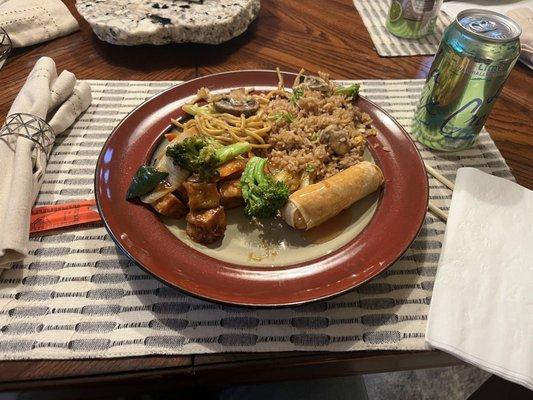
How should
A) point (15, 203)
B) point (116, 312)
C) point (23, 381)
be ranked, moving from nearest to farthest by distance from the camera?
point (23, 381), point (116, 312), point (15, 203)

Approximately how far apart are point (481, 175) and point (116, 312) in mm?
1380

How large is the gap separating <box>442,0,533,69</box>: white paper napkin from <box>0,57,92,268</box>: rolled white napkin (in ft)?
7.41

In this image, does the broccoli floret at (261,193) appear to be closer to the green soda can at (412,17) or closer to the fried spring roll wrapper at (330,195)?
the fried spring roll wrapper at (330,195)

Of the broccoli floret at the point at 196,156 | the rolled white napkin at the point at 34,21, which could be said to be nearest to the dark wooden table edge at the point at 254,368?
the broccoli floret at the point at 196,156

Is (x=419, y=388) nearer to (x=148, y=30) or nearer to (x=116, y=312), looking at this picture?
(x=116, y=312)

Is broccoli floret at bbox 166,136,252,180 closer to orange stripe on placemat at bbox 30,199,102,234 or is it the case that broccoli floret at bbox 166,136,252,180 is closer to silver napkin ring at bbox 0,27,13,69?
orange stripe on placemat at bbox 30,199,102,234

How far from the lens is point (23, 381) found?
3.63 feet

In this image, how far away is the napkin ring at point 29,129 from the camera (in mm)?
1609

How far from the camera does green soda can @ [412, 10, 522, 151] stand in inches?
59.5

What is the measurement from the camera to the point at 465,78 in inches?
63.8

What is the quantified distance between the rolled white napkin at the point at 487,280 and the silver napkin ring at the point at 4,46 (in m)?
2.22

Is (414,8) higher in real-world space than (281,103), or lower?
higher

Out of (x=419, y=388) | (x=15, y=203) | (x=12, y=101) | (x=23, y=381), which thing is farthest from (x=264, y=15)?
(x=419, y=388)

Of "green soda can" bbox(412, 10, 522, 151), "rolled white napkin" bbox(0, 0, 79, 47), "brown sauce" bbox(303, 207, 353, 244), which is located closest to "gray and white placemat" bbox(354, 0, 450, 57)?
"green soda can" bbox(412, 10, 522, 151)
